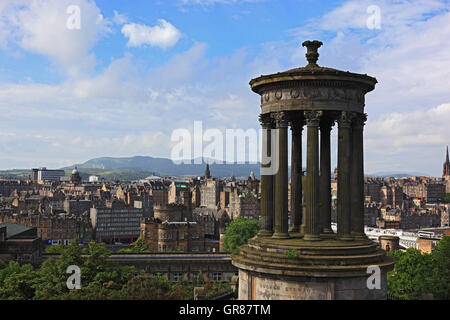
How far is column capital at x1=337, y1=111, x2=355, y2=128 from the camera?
86.7ft

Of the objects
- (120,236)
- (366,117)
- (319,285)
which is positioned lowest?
(120,236)

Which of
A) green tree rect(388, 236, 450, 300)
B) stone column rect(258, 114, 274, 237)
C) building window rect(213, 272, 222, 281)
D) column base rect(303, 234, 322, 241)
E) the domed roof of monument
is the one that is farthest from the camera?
building window rect(213, 272, 222, 281)

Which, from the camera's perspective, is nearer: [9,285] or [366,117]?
[366,117]

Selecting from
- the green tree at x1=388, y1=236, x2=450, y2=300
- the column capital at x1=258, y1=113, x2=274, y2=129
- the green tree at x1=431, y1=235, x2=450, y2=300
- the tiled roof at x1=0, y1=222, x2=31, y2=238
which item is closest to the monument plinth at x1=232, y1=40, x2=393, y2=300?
the column capital at x1=258, y1=113, x2=274, y2=129

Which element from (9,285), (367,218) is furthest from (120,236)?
(9,285)

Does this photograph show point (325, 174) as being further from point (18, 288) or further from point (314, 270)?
point (18, 288)

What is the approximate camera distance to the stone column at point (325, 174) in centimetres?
2856

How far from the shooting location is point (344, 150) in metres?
26.5

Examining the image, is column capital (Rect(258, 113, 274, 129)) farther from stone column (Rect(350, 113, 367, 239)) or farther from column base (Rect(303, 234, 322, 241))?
column base (Rect(303, 234, 322, 241))

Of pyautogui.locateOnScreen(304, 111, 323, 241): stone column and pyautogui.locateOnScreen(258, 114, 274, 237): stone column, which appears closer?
pyautogui.locateOnScreen(304, 111, 323, 241): stone column

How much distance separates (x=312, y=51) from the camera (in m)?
28.4

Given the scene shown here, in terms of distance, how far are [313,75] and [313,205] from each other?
5.95 m

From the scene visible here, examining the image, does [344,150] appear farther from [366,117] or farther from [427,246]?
[427,246]

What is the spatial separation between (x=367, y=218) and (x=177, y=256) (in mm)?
123821
